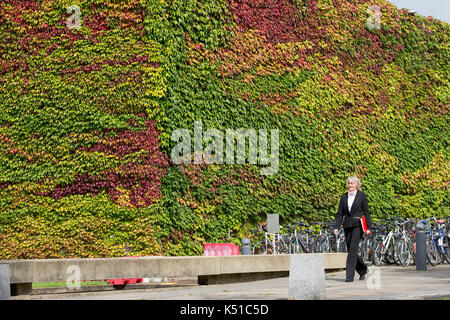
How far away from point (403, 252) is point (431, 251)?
2.69ft

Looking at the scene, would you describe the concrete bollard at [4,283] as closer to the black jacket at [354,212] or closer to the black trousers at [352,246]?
the black jacket at [354,212]

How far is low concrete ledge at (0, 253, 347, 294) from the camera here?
35.4 feet

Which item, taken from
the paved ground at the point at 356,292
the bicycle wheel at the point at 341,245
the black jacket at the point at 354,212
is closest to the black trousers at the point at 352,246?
the black jacket at the point at 354,212

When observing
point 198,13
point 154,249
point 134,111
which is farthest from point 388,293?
point 198,13

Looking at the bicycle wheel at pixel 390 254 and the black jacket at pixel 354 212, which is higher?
the black jacket at pixel 354 212

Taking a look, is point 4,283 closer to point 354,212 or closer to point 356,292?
point 356,292

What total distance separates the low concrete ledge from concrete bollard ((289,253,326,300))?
13.8 ft

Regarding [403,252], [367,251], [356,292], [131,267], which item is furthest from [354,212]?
[403,252]

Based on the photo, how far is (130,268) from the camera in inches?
456

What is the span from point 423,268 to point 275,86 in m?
6.34

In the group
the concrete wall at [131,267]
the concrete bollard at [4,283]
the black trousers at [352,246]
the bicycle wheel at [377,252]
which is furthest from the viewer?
the bicycle wheel at [377,252]

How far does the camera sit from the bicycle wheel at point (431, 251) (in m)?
16.8

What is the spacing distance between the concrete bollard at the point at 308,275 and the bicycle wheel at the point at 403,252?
8938 millimetres

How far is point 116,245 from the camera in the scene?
1551 centimetres
